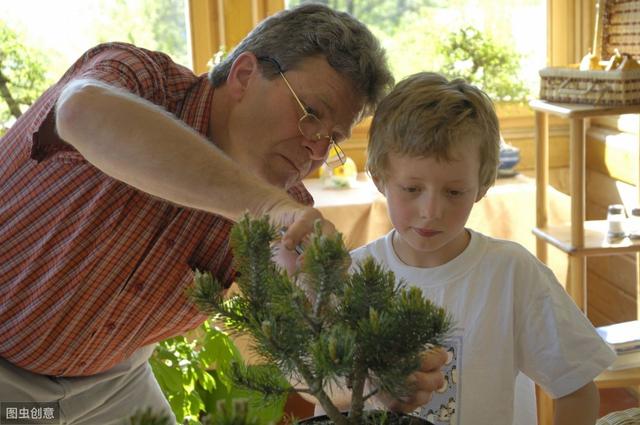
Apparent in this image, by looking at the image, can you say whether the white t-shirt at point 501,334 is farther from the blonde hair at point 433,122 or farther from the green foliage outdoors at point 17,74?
the green foliage outdoors at point 17,74

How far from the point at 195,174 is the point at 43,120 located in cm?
41

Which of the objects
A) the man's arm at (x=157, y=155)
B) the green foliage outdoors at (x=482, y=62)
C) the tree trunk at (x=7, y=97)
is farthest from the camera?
the green foliage outdoors at (x=482, y=62)

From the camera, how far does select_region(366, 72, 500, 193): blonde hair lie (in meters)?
1.32

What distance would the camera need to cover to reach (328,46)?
1.43 meters

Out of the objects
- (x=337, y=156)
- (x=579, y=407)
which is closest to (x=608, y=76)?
(x=337, y=156)

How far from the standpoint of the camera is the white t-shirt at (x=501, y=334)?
1.31 m

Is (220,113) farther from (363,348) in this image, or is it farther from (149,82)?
(363,348)

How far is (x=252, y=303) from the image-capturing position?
2.57ft

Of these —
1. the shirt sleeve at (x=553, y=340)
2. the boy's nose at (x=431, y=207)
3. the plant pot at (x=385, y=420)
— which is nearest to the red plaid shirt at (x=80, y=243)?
the boy's nose at (x=431, y=207)

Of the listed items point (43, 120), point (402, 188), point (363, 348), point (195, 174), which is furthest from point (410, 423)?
point (43, 120)

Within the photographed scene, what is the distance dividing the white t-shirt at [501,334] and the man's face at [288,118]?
23 centimetres

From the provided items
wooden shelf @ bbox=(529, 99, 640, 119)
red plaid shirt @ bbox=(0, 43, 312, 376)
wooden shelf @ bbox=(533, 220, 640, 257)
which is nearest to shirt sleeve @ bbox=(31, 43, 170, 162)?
red plaid shirt @ bbox=(0, 43, 312, 376)

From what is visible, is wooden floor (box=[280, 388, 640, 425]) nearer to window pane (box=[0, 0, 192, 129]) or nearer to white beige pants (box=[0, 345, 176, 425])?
window pane (box=[0, 0, 192, 129])

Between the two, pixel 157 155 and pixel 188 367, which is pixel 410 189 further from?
pixel 188 367
